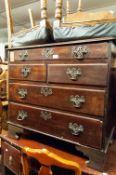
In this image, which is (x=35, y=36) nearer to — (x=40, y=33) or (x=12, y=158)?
(x=40, y=33)

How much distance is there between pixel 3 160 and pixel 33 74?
31.7 inches

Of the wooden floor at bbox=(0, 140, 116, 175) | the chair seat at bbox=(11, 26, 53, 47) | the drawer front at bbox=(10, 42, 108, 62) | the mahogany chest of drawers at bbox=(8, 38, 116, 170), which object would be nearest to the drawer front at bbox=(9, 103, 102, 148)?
the mahogany chest of drawers at bbox=(8, 38, 116, 170)

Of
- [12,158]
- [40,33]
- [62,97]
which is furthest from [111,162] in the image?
[40,33]

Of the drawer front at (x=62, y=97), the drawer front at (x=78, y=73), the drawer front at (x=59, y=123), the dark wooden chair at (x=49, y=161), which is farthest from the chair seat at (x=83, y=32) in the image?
the dark wooden chair at (x=49, y=161)

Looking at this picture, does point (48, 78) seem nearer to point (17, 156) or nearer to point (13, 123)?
point (13, 123)

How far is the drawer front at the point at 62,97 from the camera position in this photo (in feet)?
3.59

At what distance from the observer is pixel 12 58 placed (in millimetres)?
1520

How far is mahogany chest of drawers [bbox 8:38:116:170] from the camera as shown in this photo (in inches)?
42.6

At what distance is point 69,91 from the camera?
120 centimetres

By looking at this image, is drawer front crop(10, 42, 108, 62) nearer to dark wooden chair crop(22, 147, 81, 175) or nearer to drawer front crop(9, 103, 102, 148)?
drawer front crop(9, 103, 102, 148)

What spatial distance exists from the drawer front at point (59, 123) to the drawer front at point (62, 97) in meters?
0.05

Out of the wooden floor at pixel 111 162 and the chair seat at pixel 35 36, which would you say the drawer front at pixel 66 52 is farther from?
the wooden floor at pixel 111 162

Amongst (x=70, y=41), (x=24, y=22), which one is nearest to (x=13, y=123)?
(x=70, y=41)

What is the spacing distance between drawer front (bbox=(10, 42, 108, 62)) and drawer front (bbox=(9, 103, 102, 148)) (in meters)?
0.36
